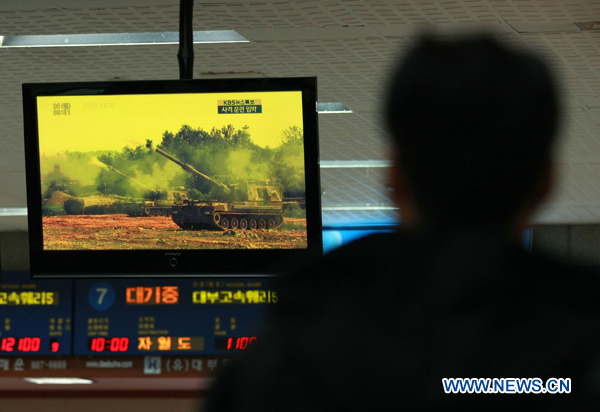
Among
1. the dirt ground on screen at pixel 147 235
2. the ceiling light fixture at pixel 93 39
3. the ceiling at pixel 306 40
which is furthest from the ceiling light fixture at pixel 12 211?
the dirt ground on screen at pixel 147 235

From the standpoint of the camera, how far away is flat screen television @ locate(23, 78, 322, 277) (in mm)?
2223

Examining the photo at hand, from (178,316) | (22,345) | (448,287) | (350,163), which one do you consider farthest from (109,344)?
(448,287)

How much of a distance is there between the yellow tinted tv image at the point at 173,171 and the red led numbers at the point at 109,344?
533 cm

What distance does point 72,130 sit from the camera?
2311 mm

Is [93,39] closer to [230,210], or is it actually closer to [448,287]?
[230,210]

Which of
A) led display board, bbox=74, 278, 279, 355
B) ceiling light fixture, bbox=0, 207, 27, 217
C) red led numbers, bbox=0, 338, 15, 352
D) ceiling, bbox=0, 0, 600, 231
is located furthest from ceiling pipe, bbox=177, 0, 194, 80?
red led numbers, bbox=0, 338, 15, 352

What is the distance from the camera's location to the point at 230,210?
2.25 meters

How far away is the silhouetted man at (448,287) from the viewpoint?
0.80 metres

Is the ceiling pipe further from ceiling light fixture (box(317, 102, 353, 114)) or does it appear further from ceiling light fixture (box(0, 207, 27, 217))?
ceiling light fixture (box(0, 207, 27, 217))

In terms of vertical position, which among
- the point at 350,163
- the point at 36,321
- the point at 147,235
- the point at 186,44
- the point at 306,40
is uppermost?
the point at 306,40

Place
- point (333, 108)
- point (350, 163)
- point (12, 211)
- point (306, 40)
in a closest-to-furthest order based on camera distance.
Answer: point (306, 40) → point (333, 108) → point (350, 163) → point (12, 211)

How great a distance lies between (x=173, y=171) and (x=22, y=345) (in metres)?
6.10

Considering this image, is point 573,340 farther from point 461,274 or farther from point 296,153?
point 296,153

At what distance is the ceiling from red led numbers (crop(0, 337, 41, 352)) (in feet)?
12.1
